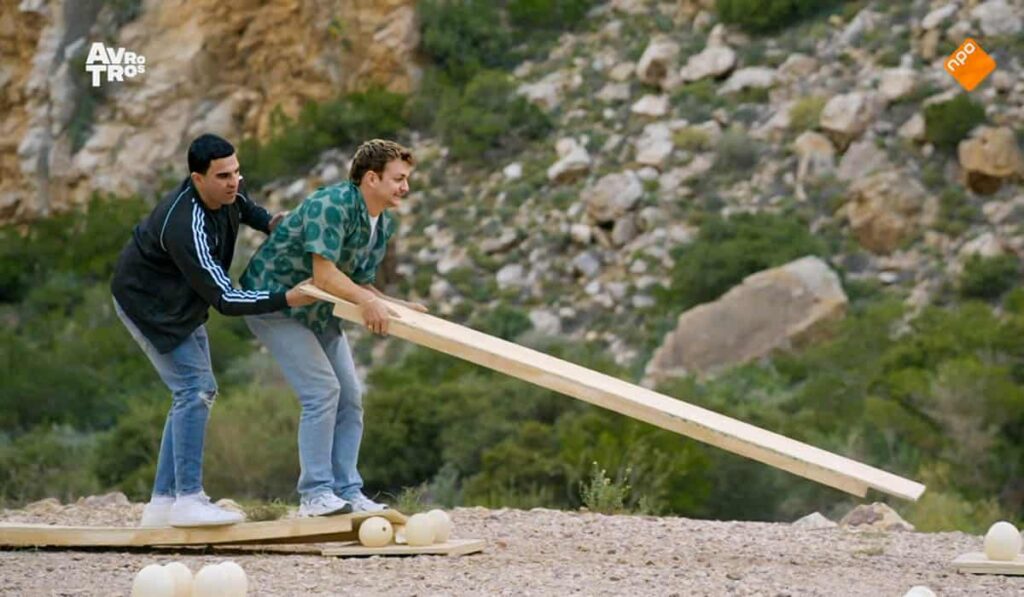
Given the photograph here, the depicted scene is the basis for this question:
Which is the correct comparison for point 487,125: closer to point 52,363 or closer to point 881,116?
point 881,116

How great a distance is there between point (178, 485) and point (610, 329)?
23051 millimetres

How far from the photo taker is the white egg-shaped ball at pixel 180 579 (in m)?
7.03

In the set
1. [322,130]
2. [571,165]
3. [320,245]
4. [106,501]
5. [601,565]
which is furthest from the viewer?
[322,130]

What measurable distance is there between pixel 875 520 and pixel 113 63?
3031cm

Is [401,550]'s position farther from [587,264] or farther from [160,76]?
[160,76]

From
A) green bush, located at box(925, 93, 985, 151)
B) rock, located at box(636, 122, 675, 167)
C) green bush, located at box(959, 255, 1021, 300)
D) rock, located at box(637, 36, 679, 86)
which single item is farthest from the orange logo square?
rock, located at box(637, 36, 679, 86)

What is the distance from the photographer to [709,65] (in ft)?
120

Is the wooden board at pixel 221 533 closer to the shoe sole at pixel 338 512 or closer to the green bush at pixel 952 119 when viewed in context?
the shoe sole at pixel 338 512

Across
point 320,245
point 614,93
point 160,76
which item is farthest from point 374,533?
point 160,76

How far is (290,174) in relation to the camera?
38344 millimetres

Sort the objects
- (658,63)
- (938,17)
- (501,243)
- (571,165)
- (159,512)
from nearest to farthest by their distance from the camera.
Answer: (159,512) < (501,243) < (938,17) < (571,165) < (658,63)

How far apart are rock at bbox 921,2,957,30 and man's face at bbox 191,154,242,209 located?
92.7 ft

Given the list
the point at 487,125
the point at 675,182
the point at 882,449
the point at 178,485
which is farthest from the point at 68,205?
the point at 178,485

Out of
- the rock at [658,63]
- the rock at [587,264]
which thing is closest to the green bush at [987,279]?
the rock at [587,264]
